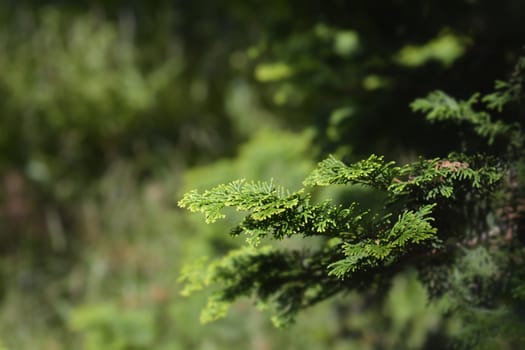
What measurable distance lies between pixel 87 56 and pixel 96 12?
786 mm

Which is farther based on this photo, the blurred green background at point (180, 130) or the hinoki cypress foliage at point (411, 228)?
the blurred green background at point (180, 130)

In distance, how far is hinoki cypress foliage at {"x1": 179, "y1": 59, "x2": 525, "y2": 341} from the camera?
1.21 meters

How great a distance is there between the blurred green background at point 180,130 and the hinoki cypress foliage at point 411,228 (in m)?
0.28

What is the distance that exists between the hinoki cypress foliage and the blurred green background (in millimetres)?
280

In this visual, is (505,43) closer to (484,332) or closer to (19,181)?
(484,332)

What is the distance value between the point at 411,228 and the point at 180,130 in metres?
5.96

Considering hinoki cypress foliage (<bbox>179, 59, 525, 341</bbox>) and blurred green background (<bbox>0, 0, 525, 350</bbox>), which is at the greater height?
blurred green background (<bbox>0, 0, 525, 350</bbox>)

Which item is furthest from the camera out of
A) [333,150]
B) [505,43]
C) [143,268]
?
[143,268]

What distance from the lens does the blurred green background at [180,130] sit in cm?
243

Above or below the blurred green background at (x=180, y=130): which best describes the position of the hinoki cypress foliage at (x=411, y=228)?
below

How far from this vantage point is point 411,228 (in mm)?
1196

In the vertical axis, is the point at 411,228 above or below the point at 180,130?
below

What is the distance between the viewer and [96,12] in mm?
6945

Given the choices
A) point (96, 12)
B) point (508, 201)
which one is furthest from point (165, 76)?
point (508, 201)
